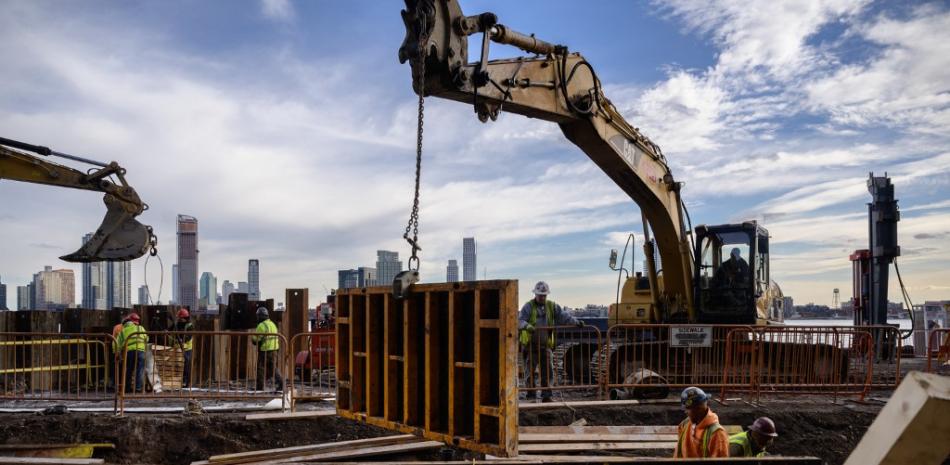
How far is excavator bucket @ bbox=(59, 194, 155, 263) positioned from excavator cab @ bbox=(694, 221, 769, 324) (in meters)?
10.3

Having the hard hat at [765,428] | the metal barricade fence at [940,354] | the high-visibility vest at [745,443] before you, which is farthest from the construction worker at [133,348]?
the metal barricade fence at [940,354]

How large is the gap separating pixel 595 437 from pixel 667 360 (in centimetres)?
335

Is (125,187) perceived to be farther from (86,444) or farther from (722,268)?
(722,268)

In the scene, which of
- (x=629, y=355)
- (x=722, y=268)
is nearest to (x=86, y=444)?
(x=629, y=355)

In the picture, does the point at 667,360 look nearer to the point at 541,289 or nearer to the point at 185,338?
the point at 541,289

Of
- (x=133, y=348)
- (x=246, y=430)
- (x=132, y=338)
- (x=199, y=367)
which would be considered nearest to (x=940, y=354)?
(x=246, y=430)

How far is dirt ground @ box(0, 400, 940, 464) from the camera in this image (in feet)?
36.4

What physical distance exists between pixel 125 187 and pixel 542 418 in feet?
29.1

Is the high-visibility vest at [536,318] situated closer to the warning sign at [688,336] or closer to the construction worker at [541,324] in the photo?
the construction worker at [541,324]

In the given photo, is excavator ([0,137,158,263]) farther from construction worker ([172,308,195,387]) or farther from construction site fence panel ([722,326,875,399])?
construction site fence panel ([722,326,875,399])

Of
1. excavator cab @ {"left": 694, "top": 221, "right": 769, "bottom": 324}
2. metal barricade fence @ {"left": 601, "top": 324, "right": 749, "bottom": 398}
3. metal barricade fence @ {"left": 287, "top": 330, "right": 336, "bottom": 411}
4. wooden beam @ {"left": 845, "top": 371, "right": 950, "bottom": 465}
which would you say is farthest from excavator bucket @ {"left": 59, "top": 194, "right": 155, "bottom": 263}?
wooden beam @ {"left": 845, "top": 371, "right": 950, "bottom": 465}

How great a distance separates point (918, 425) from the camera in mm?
2734

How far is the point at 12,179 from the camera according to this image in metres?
13.6

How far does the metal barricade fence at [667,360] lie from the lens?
12.8m
